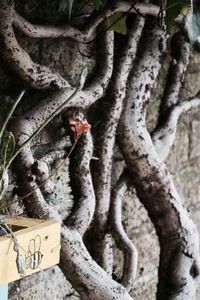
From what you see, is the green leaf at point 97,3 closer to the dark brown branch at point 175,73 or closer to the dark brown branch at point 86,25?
the dark brown branch at point 86,25

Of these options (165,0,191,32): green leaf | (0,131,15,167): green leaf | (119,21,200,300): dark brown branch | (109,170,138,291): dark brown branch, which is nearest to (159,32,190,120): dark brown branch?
(119,21,200,300): dark brown branch

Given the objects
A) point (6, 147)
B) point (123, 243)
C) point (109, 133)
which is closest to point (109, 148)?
point (109, 133)

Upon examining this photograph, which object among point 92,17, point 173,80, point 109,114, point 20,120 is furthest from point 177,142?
point 20,120

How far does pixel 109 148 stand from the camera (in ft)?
6.10

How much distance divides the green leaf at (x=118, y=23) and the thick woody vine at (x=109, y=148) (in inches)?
0.6

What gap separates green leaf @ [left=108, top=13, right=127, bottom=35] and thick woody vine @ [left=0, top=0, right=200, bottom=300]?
15 millimetres

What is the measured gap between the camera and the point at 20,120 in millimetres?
1562

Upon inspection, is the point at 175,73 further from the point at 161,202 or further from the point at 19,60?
the point at 19,60

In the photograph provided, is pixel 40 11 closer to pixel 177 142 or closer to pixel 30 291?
pixel 30 291

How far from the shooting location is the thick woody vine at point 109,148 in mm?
1563

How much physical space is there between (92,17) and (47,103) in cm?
27

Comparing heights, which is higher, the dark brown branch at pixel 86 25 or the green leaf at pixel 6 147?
the dark brown branch at pixel 86 25

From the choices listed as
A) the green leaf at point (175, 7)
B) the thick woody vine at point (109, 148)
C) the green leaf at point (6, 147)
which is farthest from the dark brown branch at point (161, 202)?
the green leaf at point (6, 147)

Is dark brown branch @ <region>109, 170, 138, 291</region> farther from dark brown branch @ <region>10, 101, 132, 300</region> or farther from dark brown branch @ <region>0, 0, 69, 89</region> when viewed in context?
dark brown branch @ <region>0, 0, 69, 89</region>
